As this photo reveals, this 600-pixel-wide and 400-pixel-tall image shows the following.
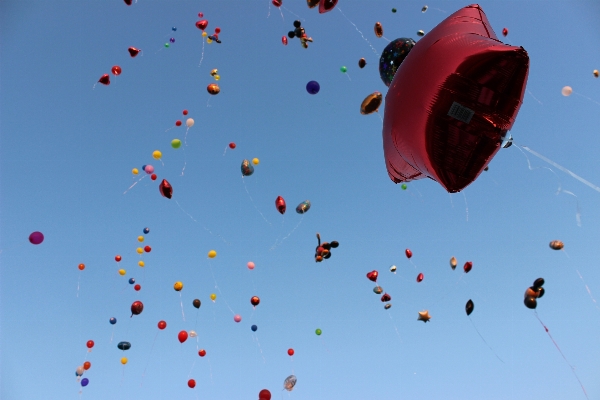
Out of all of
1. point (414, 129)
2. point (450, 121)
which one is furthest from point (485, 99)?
point (414, 129)

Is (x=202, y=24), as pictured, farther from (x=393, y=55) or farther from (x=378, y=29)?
(x=393, y=55)

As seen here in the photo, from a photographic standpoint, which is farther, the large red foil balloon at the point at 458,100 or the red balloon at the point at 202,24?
the red balloon at the point at 202,24

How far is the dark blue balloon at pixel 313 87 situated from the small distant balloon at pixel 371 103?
3.40ft

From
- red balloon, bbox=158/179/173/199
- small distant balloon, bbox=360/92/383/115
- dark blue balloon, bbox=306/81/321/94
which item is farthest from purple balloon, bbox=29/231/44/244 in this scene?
small distant balloon, bbox=360/92/383/115

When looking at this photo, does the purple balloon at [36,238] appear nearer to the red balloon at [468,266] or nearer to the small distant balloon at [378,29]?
the small distant balloon at [378,29]

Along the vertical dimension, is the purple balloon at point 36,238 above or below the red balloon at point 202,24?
below

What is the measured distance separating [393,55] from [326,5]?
5.53 ft

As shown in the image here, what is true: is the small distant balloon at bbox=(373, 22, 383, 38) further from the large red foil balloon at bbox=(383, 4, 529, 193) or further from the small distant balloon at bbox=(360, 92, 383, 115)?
the large red foil balloon at bbox=(383, 4, 529, 193)

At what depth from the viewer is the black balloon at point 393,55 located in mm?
5648

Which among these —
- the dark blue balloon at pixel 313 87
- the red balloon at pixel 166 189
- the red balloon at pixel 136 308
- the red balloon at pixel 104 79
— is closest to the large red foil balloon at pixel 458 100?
the dark blue balloon at pixel 313 87

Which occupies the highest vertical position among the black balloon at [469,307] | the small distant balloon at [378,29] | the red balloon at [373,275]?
the small distant balloon at [378,29]

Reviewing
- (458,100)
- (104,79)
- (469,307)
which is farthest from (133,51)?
(469,307)

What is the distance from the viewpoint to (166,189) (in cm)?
713

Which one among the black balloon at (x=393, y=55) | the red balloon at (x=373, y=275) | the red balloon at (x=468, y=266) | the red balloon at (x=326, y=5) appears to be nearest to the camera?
the black balloon at (x=393, y=55)
